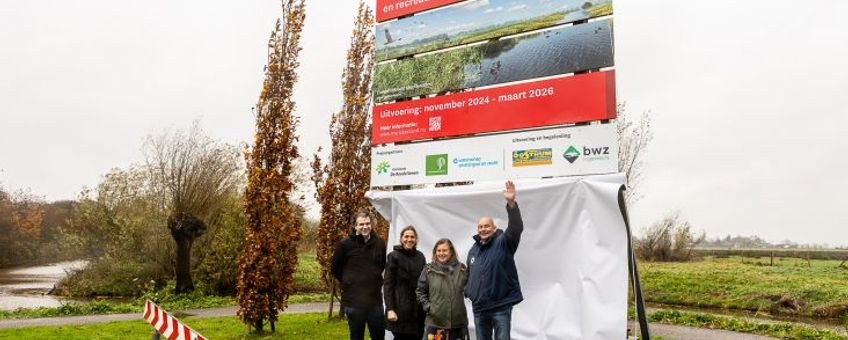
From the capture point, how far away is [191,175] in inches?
954

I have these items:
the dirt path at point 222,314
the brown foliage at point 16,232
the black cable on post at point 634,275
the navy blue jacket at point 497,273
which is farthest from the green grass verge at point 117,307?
the brown foliage at point 16,232

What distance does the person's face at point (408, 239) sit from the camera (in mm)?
6500

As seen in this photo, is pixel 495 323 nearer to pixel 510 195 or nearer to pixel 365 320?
pixel 510 195

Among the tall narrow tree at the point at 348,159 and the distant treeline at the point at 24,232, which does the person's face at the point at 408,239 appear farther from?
the distant treeline at the point at 24,232

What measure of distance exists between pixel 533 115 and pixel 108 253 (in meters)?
23.2

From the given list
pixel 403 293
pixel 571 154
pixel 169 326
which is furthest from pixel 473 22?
pixel 169 326

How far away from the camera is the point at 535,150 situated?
7.32 meters

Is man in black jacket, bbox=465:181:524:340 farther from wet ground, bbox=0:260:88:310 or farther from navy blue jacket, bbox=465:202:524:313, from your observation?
wet ground, bbox=0:260:88:310

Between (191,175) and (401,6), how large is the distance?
1752 centimetres

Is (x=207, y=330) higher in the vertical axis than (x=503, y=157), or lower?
lower

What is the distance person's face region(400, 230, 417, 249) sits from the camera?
650 cm

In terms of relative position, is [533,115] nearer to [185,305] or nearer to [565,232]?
[565,232]

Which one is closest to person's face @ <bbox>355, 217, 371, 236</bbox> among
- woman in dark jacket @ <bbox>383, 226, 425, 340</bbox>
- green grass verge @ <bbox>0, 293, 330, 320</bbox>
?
woman in dark jacket @ <bbox>383, 226, 425, 340</bbox>

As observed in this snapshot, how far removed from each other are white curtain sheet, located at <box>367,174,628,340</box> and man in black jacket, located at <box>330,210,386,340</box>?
4.27 feet
